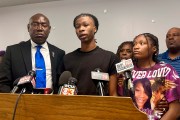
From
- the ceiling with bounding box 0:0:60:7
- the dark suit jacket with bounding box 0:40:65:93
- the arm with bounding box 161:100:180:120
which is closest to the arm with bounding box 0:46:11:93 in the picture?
the dark suit jacket with bounding box 0:40:65:93

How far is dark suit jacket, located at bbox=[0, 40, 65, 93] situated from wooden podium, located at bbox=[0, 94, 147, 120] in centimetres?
59

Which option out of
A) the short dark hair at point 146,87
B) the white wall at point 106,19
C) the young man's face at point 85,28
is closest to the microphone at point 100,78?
the short dark hair at point 146,87

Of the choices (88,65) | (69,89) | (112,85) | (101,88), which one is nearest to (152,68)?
(112,85)

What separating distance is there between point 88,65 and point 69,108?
2.44 ft

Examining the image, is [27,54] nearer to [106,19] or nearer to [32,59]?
[32,59]

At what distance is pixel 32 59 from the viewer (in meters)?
2.07

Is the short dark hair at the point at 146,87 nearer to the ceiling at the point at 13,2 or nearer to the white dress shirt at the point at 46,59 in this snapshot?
the white dress shirt at the point at 46,59

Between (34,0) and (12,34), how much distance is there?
0.80m

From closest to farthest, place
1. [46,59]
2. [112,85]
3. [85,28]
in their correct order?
[112,85], [85,28], [46,59]

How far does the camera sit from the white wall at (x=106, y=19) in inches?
155

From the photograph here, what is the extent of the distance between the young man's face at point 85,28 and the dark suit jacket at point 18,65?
0.31 meters

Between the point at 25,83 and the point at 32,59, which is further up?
the point at 32,59

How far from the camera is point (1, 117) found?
134cm

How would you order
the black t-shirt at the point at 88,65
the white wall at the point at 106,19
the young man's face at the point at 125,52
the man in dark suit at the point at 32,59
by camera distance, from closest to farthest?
the black t-shirt at the point at 88,65 → the man in dark suit at the point at 32,59 → the young man's face at the point at 125,52 → the white wall at the point at 106,19
